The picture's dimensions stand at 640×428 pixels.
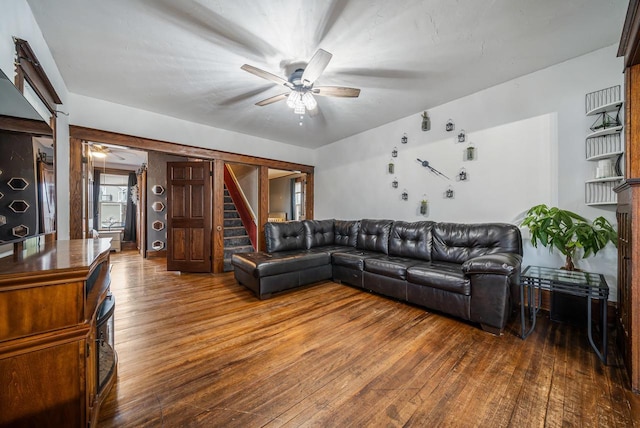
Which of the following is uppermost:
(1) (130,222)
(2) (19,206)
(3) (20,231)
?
(2) (19,206)

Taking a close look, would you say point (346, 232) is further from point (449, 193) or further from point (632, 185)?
point (632, 185)

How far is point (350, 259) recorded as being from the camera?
11.6ft

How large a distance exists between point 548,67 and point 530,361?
3094 millimetres

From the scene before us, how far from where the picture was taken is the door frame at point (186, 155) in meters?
3.19

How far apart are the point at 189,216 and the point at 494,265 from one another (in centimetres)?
474

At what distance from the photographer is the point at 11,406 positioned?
961 mm

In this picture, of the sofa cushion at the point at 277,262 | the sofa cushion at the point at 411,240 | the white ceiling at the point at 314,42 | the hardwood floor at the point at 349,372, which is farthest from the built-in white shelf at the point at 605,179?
the sofa cushion at the point at 277,262

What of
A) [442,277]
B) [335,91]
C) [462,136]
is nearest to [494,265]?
[442,277]

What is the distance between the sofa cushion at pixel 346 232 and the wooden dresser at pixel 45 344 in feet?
12.1

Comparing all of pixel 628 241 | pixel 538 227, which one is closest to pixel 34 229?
pixel 628 241

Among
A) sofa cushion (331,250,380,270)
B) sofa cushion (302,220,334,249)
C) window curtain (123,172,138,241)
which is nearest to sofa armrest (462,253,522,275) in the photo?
sofa cushion (331,250,380,270)

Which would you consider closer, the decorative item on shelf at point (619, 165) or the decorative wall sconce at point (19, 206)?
the decorative wall sconce at point (19, 206)

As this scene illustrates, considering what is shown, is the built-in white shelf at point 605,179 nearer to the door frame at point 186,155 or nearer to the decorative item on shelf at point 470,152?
the decorative item on shelf at point 470,152

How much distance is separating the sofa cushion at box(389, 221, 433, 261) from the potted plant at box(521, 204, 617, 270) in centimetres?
111
